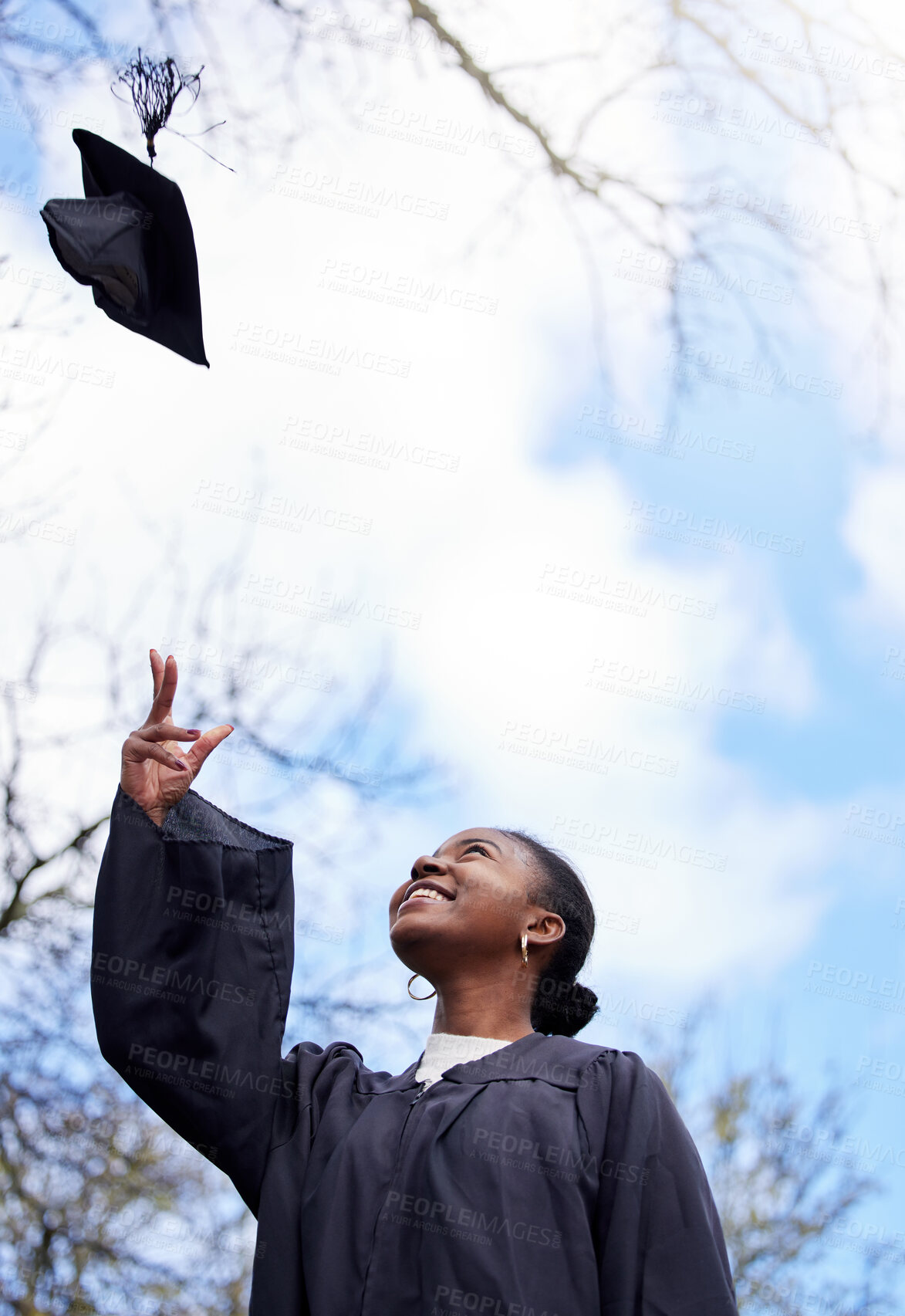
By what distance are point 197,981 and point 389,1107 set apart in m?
0.49

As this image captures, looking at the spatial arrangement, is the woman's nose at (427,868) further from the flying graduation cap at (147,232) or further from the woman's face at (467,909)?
the flying graduation cap at (147,232)

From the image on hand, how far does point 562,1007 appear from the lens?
2955 mm

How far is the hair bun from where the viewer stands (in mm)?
2928

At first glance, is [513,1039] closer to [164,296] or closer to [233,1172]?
[233,1172]

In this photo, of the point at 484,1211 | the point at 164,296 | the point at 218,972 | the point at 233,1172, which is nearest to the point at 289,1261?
the point at 233,1172

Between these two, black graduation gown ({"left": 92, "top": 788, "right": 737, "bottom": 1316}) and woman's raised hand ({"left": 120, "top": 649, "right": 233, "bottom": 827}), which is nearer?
black graduation gown ({"left": 92, "top": 788, "right": 737, "bottom": 1316})

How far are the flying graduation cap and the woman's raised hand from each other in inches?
52.1
